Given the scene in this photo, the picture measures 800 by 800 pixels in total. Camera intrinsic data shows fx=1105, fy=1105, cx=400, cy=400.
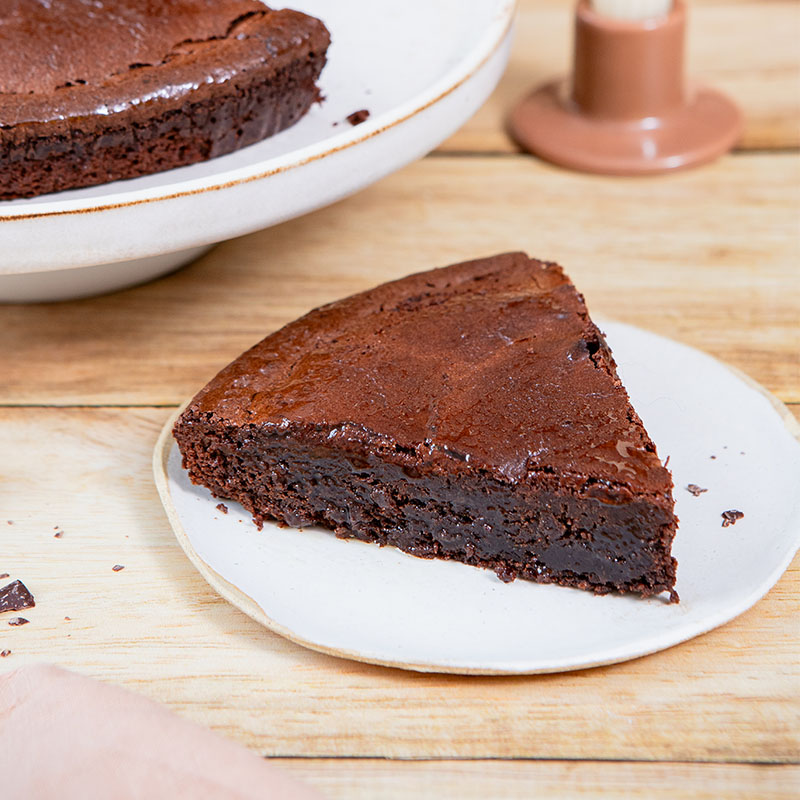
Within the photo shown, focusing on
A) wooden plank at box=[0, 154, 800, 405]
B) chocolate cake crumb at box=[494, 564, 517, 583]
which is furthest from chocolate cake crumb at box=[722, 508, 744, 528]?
wooden plank at box=[0, 154, 800, 405]

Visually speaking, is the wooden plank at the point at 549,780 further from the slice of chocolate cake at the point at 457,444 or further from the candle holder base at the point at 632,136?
the candle holder base at the point at 632,136

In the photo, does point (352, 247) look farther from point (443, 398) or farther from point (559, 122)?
point (443, 398)

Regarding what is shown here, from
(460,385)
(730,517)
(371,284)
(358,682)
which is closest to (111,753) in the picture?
(358,682)

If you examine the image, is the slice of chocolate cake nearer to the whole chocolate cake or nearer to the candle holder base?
the whole chocolate cake

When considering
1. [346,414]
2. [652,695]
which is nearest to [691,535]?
[652,695]

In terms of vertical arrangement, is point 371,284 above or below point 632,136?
below

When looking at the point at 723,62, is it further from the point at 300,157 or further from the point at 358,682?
the point at 358,682

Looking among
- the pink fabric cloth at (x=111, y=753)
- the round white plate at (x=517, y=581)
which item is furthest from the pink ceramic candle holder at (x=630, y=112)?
the pink fabric cloth at (x=111, y=753)
